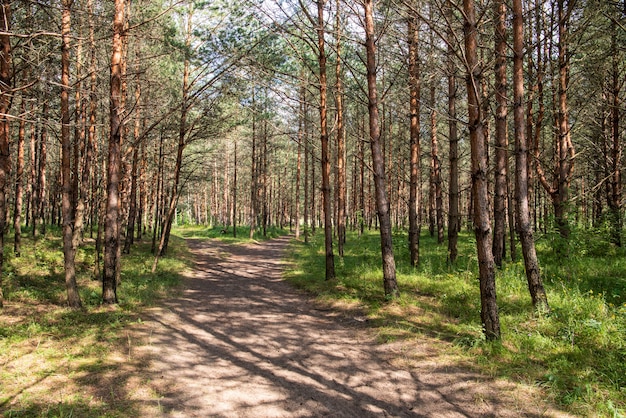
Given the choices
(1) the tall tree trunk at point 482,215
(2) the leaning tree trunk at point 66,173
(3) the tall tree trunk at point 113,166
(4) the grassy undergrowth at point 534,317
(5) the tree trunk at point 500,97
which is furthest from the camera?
(3) the tall tree trunk at point 113,166

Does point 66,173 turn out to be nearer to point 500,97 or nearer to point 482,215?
point 482,215

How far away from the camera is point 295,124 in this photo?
997 inches

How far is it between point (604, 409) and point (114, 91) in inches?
384

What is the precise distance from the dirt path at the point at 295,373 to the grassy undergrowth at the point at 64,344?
0.48 metres

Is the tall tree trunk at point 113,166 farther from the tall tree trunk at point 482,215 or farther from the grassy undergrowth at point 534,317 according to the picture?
the tall tree trunk at point 482,215

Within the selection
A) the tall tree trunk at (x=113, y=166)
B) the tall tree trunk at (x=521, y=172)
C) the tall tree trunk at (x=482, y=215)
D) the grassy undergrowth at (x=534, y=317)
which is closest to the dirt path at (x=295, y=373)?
the grassy undergrowth at (x=534, y=317)

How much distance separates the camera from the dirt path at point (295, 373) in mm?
4082

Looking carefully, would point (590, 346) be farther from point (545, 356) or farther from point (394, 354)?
point (394, 354)

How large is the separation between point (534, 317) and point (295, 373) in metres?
4.33

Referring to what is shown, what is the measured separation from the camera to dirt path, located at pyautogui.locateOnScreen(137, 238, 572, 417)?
4082 millimetres

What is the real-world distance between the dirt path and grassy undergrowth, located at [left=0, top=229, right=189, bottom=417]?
48 cm

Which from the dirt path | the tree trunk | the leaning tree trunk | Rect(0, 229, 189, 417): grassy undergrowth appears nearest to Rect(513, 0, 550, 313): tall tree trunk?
the tree trunk

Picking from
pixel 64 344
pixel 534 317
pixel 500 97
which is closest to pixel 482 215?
pixel 534 317

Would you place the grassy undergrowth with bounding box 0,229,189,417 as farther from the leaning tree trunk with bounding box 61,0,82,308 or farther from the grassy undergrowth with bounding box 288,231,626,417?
the grassy undergrowth with bounding box 288,231,626,417
